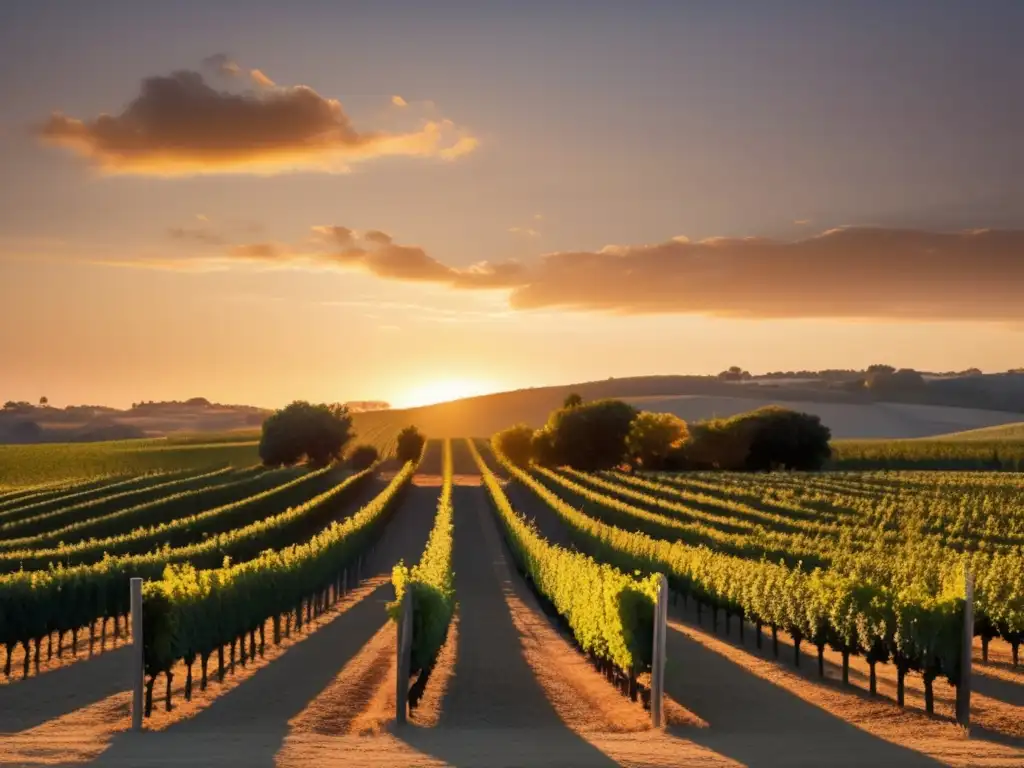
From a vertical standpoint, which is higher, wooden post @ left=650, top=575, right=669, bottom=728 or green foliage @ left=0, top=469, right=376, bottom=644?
wooden post @ left=650, top=575, right=669, bottom=728

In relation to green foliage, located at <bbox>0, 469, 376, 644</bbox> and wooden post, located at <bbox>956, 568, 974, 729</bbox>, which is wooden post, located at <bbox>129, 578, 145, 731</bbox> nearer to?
green foliage, located at <bbox>0, 469, 376, 644</bbox>

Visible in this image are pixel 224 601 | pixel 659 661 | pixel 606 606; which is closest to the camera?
pixel 659 661

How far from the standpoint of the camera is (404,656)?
17.3m

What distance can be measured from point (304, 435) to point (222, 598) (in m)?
99.7

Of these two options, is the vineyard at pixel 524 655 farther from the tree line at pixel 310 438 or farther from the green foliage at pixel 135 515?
the tree line at pixel 310 438

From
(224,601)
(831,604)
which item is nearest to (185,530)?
(224,601)

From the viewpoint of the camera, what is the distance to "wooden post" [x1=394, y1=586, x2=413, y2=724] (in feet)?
56.2

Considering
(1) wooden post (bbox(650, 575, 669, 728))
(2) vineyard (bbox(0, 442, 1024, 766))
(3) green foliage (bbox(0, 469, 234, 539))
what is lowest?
(3) green foliage (bbox(0, 469, 234, 539))

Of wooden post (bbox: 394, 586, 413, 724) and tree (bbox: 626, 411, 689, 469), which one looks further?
tree (bbox: 626, 411, 689, 469)

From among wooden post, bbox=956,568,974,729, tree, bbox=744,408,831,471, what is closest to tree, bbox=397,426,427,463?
tree, bbox=744,408,831,471

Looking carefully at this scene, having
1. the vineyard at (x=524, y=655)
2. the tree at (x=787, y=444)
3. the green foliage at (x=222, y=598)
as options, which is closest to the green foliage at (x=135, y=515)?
the vineyard at (x=524, y=655)

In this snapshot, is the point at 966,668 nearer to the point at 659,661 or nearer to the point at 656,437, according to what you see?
the point at 659,661

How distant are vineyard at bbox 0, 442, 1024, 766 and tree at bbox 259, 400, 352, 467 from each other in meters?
70.1

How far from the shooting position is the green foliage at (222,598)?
1961 cm
